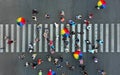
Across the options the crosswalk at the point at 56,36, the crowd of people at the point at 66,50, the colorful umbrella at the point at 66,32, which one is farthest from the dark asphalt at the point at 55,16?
the colorful umbrella at the point at 66,32

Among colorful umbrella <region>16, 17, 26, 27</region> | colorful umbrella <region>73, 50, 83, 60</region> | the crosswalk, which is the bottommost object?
colorful umbrella <region>73, 50, 83, 60</region>

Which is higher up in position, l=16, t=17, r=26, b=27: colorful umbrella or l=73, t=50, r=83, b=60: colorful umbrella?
l=16, t=17, r=26, b=27: colorful umbrella

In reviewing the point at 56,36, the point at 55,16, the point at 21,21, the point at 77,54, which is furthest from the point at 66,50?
the point at 21,21

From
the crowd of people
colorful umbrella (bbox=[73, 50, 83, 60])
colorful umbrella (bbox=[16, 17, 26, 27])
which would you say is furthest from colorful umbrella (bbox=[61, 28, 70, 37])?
colorful umbrella (bbox=[16, 17, 26, 27])

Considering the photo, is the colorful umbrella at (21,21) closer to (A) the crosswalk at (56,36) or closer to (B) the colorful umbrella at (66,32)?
(A) the crosswalk at (56,36)

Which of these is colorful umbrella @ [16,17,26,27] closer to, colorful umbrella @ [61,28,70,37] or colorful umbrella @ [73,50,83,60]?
colorful umbrella @ [61,28,70,37]

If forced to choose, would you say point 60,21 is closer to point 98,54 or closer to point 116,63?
point 98,54

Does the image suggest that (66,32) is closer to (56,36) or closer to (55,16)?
(56,36)

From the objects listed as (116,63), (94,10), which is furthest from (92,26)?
(116,63)
